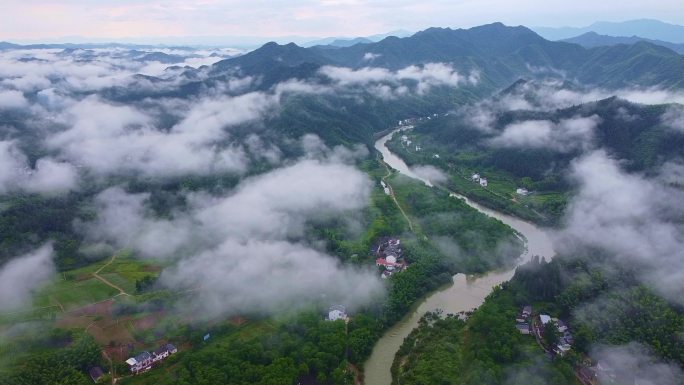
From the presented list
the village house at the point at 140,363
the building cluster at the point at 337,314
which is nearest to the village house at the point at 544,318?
the building cluster at the point at 337,314

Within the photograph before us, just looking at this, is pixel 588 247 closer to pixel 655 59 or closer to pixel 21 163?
pixel 21 163

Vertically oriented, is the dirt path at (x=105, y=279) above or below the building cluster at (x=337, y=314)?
below

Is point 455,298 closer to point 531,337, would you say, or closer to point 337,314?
A: point 531,337

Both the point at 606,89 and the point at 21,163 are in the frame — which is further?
the point at 606,89

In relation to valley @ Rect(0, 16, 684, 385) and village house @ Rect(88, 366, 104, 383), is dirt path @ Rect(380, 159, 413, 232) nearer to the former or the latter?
valley @ Rect(0, 16, 684, 385)

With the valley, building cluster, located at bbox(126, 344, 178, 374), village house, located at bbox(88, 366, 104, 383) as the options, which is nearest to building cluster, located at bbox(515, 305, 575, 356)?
the valley

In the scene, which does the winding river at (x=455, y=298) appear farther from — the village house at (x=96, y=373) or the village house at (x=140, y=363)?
the village house at (x=96, y=373)

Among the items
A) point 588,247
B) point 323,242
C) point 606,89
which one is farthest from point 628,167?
point 606,89
